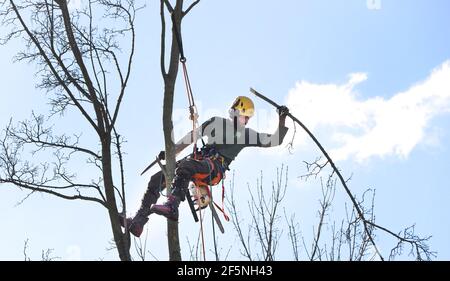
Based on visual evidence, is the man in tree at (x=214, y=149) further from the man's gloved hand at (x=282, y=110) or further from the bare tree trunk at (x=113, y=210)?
the bare tree trunk at (x=113, y=210)

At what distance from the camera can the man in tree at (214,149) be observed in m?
6.31

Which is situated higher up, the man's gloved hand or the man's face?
the man's face

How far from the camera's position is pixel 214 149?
22.4 feet

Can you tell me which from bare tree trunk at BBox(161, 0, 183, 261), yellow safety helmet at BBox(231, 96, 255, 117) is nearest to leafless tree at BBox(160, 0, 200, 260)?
bare tree trunk at BBox(161, 0, 183, 261)

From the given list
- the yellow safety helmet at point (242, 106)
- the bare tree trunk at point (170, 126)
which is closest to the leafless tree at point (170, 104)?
the bare tree trunk at point (170, 126)

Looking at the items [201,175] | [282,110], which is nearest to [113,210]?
[201,175]

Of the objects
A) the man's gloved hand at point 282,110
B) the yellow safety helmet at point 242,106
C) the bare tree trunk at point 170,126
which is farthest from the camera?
the yellow safety helmet at point 242,106

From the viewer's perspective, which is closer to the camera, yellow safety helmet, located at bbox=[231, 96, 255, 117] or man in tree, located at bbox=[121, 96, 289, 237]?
man in tree, located at bbox=[121, 96, 289, 237]

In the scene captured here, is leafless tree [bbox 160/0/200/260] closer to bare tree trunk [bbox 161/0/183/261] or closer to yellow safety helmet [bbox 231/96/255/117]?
bare tree trunk [bbox 161/0/183/261]

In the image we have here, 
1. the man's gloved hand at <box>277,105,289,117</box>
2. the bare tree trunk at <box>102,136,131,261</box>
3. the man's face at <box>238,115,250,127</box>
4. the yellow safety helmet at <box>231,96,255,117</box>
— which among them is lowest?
the bare tree trunk at <box>102,136,131,261</box>

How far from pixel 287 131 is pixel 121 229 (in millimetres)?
1874

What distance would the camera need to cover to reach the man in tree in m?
6.31

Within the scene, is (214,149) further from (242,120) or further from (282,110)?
(282,110)
